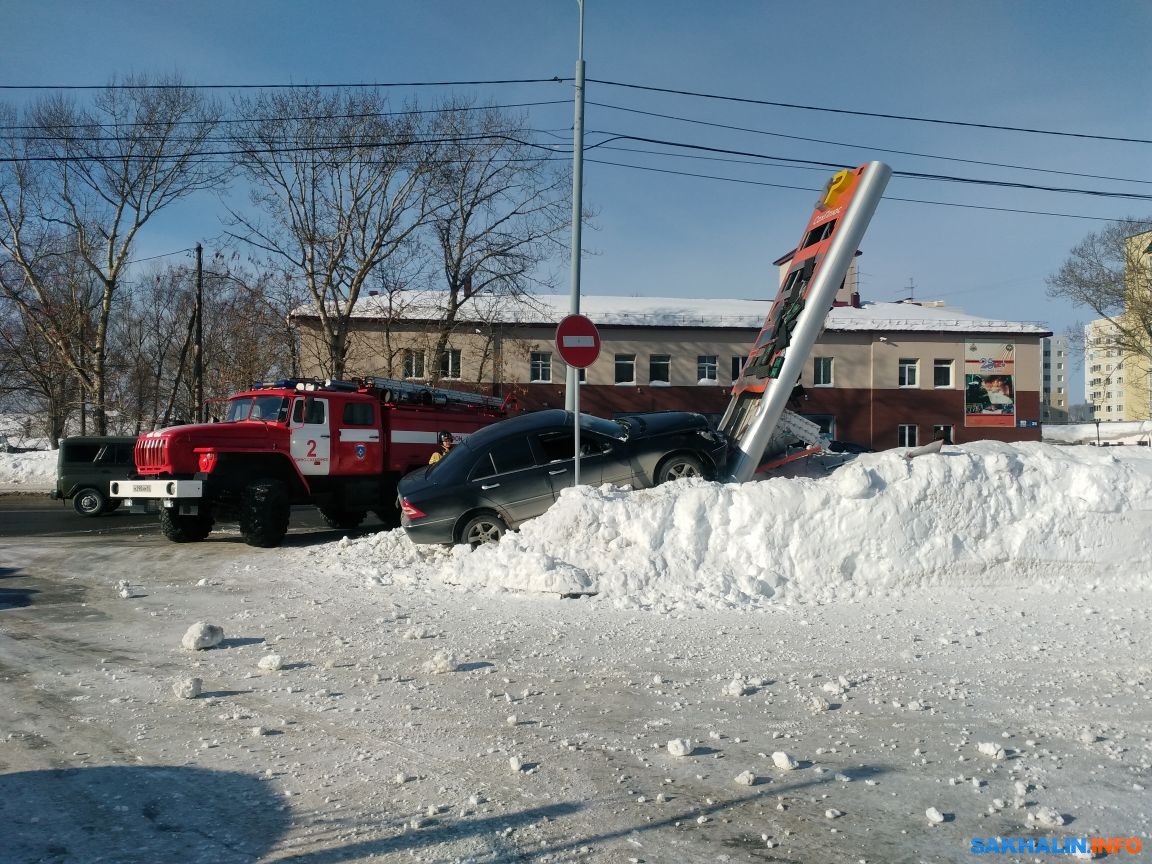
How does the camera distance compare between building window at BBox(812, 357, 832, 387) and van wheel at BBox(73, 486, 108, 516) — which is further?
building window at BBox(812, 357, 832, 387)

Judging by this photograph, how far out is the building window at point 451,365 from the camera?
120 feet

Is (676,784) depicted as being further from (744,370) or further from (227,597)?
(744,370)

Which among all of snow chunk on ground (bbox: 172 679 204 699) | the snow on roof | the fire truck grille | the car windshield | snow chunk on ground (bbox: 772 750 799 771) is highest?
the snow on roof

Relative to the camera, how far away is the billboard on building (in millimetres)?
41562

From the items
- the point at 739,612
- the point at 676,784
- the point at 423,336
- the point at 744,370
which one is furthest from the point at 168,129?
the point at 676,784

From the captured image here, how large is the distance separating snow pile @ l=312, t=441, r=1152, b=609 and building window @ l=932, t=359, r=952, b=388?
34192 mm

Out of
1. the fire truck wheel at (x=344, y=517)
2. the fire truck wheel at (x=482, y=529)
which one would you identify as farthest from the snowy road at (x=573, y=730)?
the fire truck wheel at (x=344, y=517)

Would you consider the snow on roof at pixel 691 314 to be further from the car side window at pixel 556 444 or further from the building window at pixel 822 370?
the car side window at pixel 556 444

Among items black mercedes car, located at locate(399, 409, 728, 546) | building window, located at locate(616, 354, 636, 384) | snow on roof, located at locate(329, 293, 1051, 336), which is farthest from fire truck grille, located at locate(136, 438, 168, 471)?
building window, located at locate(616, 354, 636, 384)

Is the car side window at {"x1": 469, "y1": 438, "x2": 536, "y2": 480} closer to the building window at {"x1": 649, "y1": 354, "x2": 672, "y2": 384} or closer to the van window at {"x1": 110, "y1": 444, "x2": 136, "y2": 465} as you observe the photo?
the van window at {"x1": 110, "y1": 444, "x2": 136, "y2": 465}

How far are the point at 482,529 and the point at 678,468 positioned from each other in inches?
103

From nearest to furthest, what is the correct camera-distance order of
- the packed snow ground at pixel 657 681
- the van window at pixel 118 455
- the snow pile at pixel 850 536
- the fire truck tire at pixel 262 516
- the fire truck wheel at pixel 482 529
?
the packed snow ground at pixel 657 681
the snow pile at pixel 850 536
the fire truck wheel at pixel 482 529
the fire truck tire at pixel 262 516
the van window at pixel 118 455

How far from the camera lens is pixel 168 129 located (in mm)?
32281

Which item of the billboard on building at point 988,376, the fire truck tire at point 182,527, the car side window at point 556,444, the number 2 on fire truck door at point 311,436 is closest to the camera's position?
the car side window at point 556,444
